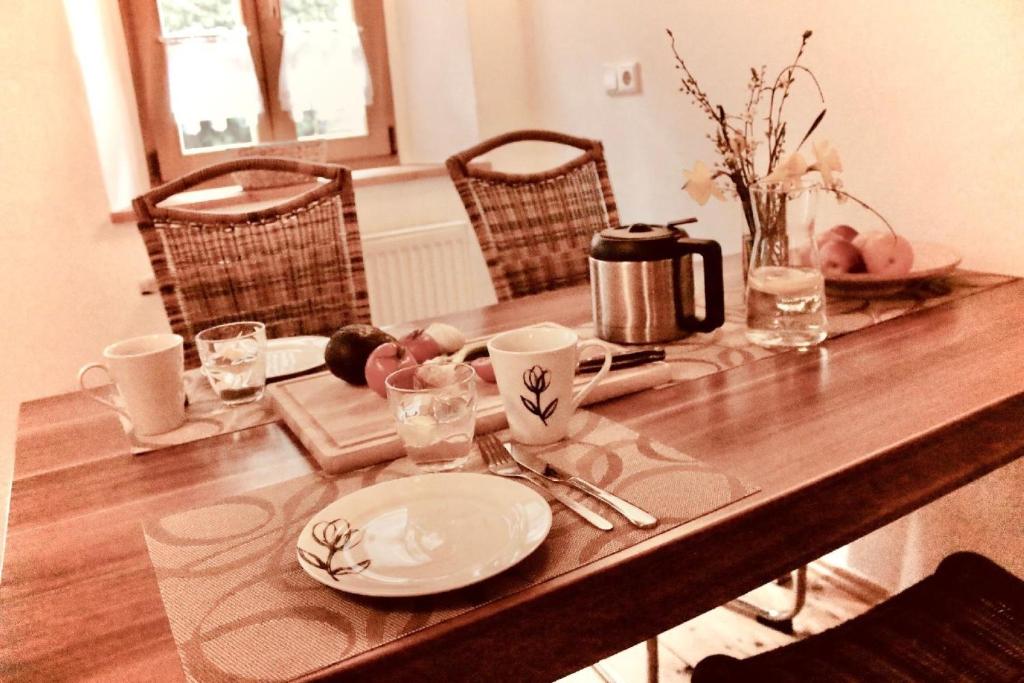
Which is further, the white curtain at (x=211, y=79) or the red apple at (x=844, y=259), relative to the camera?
the white curtain at (x=211, y=79)

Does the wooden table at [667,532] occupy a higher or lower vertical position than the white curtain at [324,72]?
lower

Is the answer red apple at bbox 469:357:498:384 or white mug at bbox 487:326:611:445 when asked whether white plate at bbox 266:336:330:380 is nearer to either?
red apple at bbox 469:357:498:384

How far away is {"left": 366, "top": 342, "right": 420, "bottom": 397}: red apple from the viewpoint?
0.94 metres

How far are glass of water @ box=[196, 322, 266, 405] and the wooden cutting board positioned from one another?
0.03 meters

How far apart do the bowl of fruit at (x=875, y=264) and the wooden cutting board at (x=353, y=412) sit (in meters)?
0.41

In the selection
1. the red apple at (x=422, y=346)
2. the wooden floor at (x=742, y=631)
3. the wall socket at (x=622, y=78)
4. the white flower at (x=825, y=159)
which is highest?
the wall socket at (x=622, y=78)

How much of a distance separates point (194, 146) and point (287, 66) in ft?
1.24

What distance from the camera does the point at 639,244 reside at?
41.3 inches

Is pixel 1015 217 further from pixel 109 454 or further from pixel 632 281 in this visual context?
pixel 109 454

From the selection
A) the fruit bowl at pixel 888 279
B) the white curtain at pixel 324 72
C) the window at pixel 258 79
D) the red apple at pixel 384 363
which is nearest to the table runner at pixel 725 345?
the fruit bowl at pixel 888 279

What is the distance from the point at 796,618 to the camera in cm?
168

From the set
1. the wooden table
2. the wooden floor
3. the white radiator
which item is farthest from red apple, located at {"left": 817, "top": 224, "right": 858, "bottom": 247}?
the white radiator

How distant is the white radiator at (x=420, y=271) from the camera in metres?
2.44

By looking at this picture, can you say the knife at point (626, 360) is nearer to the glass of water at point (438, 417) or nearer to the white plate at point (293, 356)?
the glass of water at point (438, 417)
